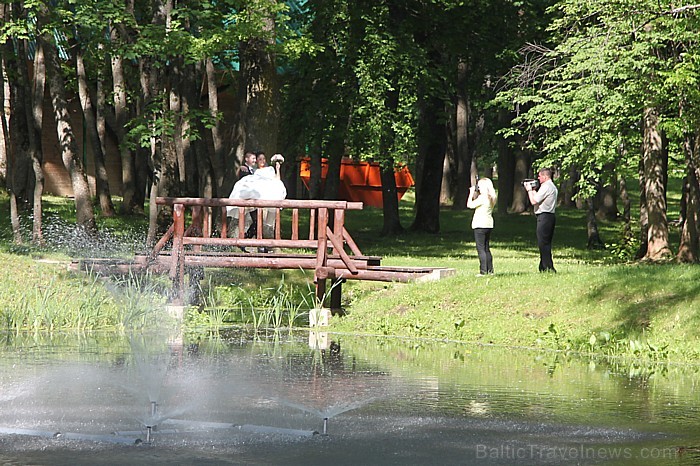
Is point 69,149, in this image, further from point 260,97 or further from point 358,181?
point 358,181

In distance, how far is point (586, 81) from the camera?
25.9m

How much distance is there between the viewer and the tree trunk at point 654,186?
26703mm

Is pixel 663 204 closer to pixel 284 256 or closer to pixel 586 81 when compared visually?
pixel 586 81

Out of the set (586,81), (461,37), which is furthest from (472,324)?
(461,37)

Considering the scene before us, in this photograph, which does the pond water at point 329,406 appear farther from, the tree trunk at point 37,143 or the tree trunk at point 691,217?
the tree trunk at point 691,217

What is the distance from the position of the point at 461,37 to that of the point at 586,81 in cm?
835

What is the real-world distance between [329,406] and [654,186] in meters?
17.4

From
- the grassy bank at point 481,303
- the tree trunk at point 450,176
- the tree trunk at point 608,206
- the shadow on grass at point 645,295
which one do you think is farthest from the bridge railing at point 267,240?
the tree trunk at point 450,176

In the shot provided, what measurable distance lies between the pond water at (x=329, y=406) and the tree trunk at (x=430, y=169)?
20801 mm

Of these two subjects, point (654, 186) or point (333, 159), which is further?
point (333, 159)

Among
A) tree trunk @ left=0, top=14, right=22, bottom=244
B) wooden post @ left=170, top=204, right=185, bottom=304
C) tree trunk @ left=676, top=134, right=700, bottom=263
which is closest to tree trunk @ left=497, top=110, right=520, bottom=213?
tree trunk @ left=676, top=134, right=700, bottom=263

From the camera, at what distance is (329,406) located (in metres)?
11.0

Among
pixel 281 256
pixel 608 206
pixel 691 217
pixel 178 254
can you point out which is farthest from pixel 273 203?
pixel 608 206

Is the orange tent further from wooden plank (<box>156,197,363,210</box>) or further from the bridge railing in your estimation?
wooden plank (<box>156,197,363,210</box>)
